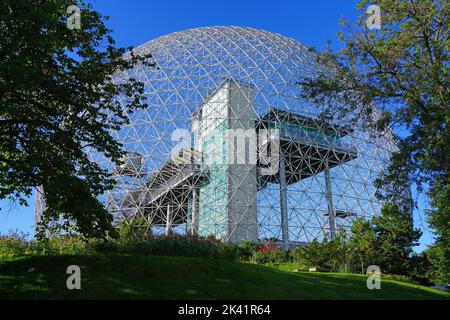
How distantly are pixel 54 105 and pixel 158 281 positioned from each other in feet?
18.8

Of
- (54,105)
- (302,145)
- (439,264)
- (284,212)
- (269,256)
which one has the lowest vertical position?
(439,264)

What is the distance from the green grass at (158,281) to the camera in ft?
29.2

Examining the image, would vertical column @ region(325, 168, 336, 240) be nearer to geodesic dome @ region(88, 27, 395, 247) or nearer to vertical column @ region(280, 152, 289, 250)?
geodesic dome @ region(88, 27, 395, 247)

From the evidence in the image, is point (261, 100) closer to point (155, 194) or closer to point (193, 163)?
point (193, 163)

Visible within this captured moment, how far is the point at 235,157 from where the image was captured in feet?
99.7

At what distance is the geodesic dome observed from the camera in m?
30.3

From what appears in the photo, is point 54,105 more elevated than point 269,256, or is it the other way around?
point 54,105

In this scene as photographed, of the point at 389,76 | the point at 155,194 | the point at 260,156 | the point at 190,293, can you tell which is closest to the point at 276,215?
the point at 260,156

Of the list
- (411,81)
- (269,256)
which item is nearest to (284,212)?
(269,256)

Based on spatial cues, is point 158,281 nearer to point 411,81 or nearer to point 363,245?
point 411,81

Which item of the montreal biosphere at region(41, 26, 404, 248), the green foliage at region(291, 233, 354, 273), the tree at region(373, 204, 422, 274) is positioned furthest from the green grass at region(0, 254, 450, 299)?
the montreal biosphere at region(41, 26, 404, 248)

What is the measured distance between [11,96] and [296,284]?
865cm

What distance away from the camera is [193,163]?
31.7 metres

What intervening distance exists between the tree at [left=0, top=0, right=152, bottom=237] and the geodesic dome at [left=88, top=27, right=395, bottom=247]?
18505 millimetres
